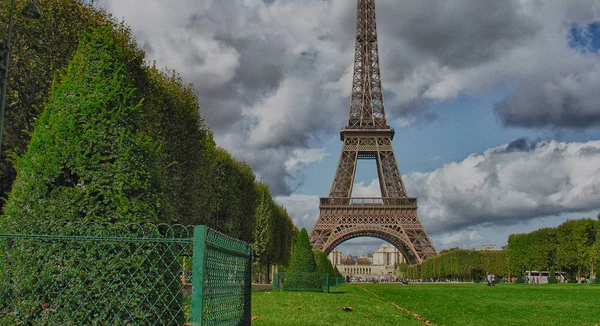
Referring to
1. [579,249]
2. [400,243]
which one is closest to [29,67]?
[579,249]

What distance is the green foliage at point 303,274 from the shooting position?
2766 centimetres

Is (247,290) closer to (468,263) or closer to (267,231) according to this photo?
(267,231)

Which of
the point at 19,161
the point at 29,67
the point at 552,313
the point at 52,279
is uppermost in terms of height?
the point at 29,67

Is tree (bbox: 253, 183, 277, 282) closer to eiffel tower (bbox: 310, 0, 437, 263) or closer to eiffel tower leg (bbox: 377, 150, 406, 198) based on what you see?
eiffel tower (bbox: 310, 0, 437, 263)

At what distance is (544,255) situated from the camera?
60.9 metres

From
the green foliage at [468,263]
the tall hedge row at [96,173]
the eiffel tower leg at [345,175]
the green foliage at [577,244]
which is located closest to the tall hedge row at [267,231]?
the eiffel tower leg at [345,175]

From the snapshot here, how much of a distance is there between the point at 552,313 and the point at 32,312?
47.8ft

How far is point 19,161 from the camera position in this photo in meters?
6.96

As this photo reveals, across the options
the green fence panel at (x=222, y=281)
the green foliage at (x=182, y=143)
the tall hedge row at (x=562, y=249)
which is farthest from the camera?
the tall hedge row at (x=562, y=249)

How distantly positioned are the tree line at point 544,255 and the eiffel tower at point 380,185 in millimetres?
10511

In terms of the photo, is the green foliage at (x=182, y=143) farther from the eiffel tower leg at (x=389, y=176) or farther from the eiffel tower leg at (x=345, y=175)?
the eiffel tower leg at (x=389, y=176)

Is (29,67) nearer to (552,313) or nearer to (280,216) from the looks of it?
(552,313)

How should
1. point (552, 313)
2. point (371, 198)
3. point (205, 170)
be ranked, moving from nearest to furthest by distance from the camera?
point (552, 313) < point (205, 170) < point (371, 198)

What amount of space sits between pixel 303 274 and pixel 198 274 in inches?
939
